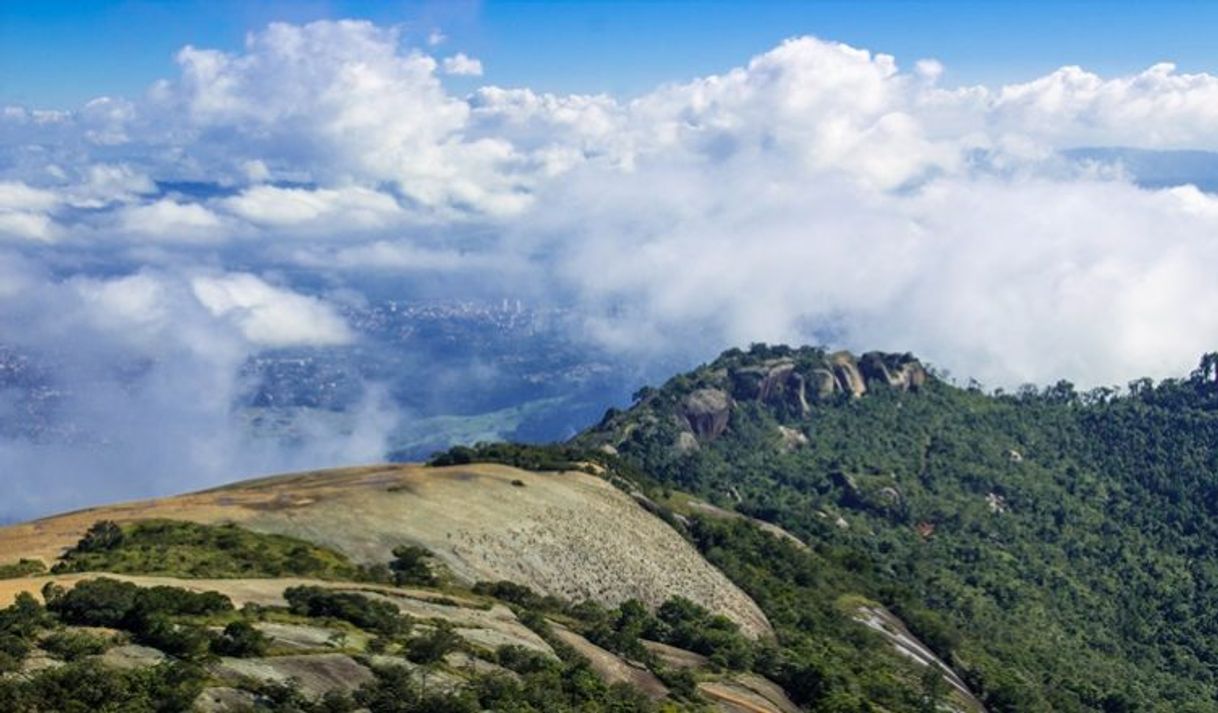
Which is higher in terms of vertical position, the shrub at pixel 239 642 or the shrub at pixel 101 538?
the shrub at pixel 101 538

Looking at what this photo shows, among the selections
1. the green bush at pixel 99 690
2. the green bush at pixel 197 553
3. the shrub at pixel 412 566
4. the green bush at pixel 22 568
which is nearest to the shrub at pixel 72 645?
the green bush at pixel 99 690

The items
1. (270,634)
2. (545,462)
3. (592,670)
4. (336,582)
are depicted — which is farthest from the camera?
(545,462)

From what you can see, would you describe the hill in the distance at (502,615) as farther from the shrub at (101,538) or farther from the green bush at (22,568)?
the shrub at (101,538)

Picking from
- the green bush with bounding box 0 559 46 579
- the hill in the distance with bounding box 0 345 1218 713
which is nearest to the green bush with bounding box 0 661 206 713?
the hill in the distance with bounding box 0 345 1218 713

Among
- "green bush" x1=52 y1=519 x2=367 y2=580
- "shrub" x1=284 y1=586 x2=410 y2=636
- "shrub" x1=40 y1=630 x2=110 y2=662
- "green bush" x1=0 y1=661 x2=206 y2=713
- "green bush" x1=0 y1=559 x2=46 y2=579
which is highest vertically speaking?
"green bush" x1=52 y1=519 x2=367 y2=580

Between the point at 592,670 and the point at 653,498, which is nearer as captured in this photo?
the point at 592,670

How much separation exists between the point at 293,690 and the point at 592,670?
870 inches

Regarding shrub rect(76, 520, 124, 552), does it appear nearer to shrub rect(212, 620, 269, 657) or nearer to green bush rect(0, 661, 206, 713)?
shrub rect(212, 620, 269, 657)

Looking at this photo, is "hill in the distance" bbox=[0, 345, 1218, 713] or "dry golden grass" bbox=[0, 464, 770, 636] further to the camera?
"dry golden grass" bbox=[0, 464, 770, 636]

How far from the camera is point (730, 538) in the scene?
427 feet

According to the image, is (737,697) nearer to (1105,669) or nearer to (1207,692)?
(1105,669)

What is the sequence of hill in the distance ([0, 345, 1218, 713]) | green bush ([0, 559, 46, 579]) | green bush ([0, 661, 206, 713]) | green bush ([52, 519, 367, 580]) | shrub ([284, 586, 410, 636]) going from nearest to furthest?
green bush ([0, 661, 206, 713])
hill in the distance ([0, 345, 1218, 713])
shrub ([284, 586, 410, 636])
green bush ([0, 559, 46, 579])
green bush ([52, 519, 367, 580])

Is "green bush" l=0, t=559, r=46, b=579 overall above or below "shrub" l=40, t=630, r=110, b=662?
above

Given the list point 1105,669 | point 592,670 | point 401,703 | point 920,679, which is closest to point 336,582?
point 592,670
